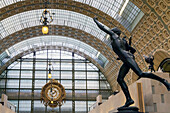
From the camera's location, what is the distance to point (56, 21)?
42.5 meters

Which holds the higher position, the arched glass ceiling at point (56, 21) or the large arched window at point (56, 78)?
the arched glass ceiling at point (56, 21)

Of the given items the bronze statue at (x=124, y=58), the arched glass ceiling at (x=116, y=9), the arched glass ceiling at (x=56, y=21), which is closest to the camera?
the bronze statue at (x=124, y=58)

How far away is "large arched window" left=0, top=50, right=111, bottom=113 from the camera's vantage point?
43.1 metres

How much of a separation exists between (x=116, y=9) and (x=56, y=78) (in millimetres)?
16951

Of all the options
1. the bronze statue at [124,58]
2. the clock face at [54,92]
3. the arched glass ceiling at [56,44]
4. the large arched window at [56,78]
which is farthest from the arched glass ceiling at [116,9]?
the bronze statue at [124,58]

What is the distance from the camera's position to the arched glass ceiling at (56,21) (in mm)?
39938

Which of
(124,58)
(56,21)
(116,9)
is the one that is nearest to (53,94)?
(56,21)

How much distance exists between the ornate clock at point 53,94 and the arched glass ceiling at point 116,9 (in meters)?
14.3

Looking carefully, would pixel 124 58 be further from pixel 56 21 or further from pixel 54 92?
pixel 56 21

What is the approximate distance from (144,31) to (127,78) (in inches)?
426

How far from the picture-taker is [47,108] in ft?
140

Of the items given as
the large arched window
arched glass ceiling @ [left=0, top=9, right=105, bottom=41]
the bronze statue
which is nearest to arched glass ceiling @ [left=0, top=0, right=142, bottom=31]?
arched glass ceiling @ [left=0, top=9, right=105, bottom=41]

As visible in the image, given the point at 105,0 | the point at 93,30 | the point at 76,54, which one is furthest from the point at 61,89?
the point at 105,0

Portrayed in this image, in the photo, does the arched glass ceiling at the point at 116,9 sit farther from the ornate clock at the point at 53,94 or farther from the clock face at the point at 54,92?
the clock face at the point at 54,92
